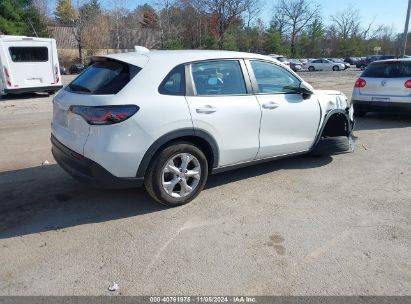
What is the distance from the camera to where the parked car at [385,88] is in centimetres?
826

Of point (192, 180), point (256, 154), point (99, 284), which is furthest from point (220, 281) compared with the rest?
point (256, 154)

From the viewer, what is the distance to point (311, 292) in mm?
2686

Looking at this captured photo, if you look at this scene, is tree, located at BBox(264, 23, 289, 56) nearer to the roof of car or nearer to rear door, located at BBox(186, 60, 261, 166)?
rear door, located at BBox(186, 60, 261, 166)

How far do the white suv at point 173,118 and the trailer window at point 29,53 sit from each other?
11.5 meters

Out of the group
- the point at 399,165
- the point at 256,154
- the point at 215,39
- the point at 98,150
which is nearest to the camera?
the point at 98,150

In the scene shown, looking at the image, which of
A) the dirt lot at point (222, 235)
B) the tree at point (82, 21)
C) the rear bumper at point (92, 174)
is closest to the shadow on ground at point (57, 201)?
the dirt lot at point (222, 235)

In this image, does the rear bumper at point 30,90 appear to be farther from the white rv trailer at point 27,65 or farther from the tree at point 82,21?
the tree at point 82,21

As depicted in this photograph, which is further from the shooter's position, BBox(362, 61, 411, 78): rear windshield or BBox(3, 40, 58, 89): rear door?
BBox(3, 40, 58, 89): rear door

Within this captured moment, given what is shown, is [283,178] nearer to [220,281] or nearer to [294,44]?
[220,281]

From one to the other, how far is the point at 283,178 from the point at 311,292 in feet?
7.79

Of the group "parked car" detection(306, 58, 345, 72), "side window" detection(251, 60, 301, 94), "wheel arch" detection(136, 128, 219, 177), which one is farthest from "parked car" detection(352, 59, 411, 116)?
"parked car" detection(306, 58, 345, 72)

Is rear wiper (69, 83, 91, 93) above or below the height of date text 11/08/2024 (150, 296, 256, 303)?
above

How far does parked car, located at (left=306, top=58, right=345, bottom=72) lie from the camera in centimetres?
4419

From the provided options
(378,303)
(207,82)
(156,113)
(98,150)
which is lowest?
(378,303)
